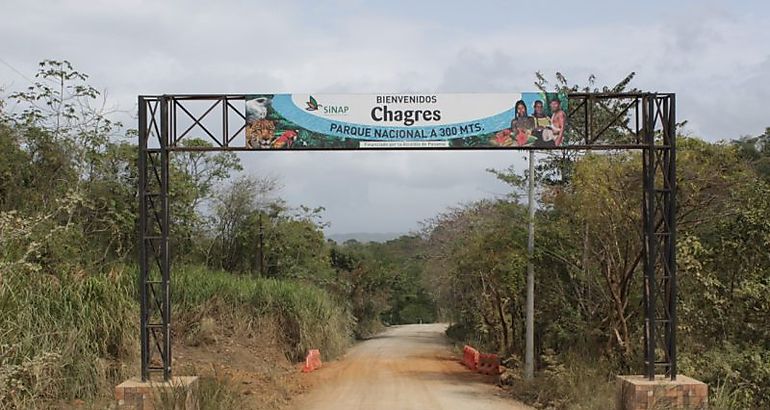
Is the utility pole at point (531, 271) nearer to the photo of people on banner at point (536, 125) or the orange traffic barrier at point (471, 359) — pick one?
the orange traffic barrier at point (471, 359)

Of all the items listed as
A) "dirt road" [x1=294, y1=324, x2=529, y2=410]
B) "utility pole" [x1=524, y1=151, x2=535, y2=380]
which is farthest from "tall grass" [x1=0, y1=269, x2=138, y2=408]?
"utility pole" [x1=524, y1=151, x2=535, y2=380]

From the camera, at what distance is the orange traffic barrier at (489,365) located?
2035 centimetres

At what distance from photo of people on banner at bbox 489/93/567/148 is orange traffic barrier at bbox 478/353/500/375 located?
31.6 ft

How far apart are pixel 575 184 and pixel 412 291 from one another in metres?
47.0

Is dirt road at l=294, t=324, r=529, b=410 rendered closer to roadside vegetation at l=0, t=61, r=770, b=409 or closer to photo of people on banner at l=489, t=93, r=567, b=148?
roadside vegetation at l=0, t=61, r=770, b=409

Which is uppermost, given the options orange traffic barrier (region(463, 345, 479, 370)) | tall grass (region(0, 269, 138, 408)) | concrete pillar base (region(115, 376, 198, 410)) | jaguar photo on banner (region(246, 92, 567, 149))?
jaguar photo on banner (region(246, 92, 567, 149))

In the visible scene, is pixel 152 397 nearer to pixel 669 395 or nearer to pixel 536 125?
pixel 536 125

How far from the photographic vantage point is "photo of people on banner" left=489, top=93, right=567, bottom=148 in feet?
39.4

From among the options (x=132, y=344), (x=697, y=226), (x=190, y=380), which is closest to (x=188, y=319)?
(x=132, y=344)

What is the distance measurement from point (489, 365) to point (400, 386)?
4048 millimetres

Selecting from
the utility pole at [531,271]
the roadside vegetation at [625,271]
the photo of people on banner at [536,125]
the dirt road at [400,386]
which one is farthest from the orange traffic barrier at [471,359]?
the photo of people on banner at [536,125]

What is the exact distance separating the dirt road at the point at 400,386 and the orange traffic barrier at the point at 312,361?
285mm

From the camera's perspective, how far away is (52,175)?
1778 centimetres

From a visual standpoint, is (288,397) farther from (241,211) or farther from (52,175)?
(241,211)
